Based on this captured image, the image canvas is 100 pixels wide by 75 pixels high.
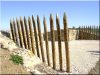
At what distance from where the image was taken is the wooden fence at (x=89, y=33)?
2802 centimetres

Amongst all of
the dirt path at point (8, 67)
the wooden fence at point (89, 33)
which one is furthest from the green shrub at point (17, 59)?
the wooden fence at point (89, 33)

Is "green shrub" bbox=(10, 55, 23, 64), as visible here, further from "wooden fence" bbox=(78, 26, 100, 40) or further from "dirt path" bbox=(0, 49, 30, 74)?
"wooden fence" bbox=(78, 26, 100, 40)

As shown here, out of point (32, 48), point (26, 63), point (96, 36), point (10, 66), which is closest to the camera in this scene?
point (10, 66)

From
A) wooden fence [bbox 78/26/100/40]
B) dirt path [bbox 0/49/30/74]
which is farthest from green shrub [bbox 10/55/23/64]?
wooden fence [bbox 78/26/100/40]

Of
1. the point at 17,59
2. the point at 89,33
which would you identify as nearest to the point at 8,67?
the point at 17,59

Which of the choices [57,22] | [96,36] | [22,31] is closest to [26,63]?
[57,22]

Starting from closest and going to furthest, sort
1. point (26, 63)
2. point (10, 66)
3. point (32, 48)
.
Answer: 1. point (10, 66)
2. point (26, 63)
3. point (32, 48)

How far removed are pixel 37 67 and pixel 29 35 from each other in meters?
3.25

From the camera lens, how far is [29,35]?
13.0m

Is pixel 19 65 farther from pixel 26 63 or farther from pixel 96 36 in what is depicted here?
pixel 96 36

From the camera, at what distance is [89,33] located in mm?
28250

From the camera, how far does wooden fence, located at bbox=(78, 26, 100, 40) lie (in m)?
28.0

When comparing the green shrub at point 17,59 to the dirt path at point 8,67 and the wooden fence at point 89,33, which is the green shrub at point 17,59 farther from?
the wooden fence at point 89,33

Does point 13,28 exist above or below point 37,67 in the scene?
above
